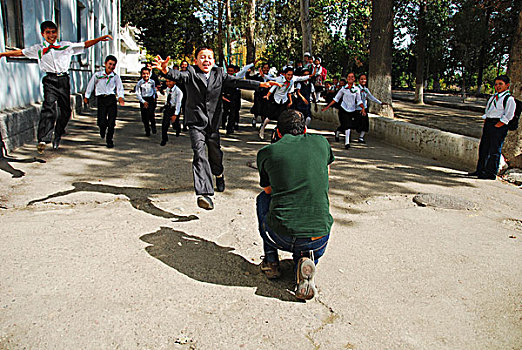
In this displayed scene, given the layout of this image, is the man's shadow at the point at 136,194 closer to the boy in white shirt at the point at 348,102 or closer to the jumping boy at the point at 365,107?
the boy in white shirt at the point at 348,102

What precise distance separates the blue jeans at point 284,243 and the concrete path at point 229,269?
290 millimetres

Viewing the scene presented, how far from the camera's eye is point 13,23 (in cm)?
932

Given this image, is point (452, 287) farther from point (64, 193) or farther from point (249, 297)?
point (64, 193)

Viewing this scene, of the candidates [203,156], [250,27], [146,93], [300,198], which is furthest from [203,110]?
[250,27]

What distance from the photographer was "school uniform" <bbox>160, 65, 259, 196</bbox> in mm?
5383

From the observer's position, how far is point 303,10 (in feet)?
60.1

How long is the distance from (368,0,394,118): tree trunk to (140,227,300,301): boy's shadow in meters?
10.5

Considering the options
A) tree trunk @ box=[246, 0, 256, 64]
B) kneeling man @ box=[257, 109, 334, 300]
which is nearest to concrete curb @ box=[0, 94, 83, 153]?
kneeling man @ box=[257, 109, 334, 300]

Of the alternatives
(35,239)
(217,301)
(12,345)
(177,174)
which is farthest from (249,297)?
(177,174)

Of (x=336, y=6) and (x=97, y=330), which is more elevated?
(x=336, y=6)

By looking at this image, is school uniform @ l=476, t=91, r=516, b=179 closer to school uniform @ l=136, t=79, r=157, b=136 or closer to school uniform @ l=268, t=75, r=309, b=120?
school uniform @ l=268, t=75, r=309, b=120

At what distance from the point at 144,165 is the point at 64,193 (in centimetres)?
204

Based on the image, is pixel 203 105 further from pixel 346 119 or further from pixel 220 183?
pixel 346 119

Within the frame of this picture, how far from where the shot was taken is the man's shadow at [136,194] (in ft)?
17.8
